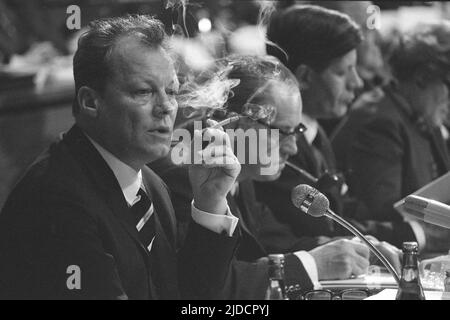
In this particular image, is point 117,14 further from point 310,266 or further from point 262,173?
point 310,266

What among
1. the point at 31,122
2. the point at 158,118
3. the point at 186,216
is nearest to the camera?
the point at 158,118

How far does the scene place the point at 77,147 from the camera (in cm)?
222

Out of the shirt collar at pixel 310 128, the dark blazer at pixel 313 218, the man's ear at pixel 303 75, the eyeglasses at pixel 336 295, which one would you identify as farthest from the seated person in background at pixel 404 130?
the eyeglasses at pixel 336 295

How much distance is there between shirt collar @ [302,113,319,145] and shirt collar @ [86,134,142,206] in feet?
3.38

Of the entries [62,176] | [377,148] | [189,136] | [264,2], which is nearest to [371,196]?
[377,148]

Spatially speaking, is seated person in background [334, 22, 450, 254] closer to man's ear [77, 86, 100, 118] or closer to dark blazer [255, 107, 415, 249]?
dark blazer [255, 107, 415, 249]

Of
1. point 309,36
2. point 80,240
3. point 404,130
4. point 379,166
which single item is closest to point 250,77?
point 309,36

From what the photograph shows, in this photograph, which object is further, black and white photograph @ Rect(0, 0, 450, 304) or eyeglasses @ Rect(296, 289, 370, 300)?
eyeglasses @ Rect(296, 289, 370, 300)

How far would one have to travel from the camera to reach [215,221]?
2.31m

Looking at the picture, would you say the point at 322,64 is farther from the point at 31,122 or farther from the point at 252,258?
the point at 31,122

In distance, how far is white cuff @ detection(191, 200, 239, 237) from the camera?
2.31 m

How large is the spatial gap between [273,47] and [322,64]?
7.3 inches

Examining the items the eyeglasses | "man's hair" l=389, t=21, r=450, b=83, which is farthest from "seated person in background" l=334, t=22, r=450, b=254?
the eyeglasses

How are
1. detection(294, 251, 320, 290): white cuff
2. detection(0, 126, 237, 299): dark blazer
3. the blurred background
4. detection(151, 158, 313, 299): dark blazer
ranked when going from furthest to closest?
the blurred background → detection(294, 251, 320, 290): white cuff → detection(151, 158, 313, 299): dark blazer → detection(0, 126, 237, 299): dark blazer
